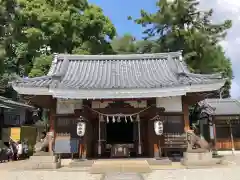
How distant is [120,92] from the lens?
12.6m

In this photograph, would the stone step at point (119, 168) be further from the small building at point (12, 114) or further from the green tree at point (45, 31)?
the green tree at point (45, 31)

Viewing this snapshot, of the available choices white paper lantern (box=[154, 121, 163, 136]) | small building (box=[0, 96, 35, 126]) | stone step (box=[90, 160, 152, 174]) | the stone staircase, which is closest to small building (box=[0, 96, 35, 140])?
small building (box=[0, 96, 35, 126])

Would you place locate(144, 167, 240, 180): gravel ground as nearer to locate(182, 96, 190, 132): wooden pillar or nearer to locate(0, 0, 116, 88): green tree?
locate(182, 96, 190, 132): wooden pillar

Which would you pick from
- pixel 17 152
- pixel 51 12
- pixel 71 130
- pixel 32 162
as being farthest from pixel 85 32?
pixel 32 162

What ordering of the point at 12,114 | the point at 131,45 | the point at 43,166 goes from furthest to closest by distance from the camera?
the point at 131,45 < the point at 12,114 < the point at 43,166

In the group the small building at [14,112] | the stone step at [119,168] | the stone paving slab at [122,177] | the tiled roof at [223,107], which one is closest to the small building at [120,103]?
the stone step at [119,168]

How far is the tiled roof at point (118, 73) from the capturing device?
1317cm

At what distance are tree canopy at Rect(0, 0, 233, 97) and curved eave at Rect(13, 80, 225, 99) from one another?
14492 mm

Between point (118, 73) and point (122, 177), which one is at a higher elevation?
point (118, 73)

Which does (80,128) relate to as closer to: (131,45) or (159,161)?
(159,161)

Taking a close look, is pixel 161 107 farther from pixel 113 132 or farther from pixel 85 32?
pixel 85 32

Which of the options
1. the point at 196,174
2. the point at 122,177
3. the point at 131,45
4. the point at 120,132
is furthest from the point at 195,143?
the point at 131,45

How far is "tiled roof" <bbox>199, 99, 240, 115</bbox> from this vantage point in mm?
26156

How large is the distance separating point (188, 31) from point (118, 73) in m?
16.0
